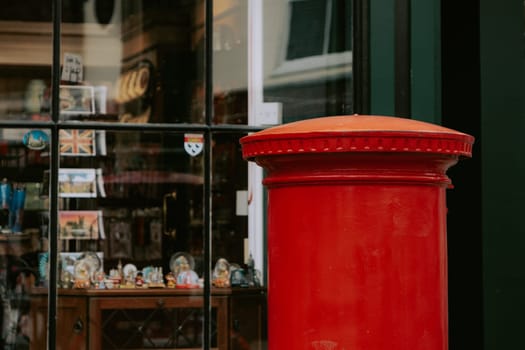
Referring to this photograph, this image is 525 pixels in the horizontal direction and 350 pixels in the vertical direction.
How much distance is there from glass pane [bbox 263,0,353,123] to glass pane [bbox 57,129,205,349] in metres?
0.70

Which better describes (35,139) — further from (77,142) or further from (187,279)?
(187,279)

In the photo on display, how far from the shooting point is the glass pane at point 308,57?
20.9 ft

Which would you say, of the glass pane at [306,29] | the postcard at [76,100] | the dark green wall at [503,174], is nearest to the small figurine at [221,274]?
the postcard at [76,100]

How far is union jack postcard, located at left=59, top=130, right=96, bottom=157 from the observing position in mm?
6152

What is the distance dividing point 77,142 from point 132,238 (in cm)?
81

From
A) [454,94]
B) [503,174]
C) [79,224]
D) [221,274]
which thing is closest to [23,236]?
[79,224]

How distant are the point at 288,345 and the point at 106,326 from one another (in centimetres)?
346

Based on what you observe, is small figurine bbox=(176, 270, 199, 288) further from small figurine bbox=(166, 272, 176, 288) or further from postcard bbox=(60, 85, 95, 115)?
postcard bbox=(60, 85, 95, 115)

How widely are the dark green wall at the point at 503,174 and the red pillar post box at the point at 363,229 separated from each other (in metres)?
3.23

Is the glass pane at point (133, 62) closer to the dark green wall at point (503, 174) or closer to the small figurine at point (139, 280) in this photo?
the small figurine at point (139, 280)

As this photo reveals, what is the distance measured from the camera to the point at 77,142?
6.21m

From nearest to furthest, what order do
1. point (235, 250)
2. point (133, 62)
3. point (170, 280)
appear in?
1. point (235, 250)
2. point (170, 280)
3. point (133, 62)

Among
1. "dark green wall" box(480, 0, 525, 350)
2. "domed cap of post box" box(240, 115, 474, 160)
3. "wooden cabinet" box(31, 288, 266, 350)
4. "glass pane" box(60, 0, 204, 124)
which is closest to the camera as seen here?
"domed cap of post box" box(240, 115, 474, 160)

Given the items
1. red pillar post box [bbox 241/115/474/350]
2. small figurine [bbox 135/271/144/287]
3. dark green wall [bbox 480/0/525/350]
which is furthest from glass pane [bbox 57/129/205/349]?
red pillar post box [bbox 241/115/474/350]
